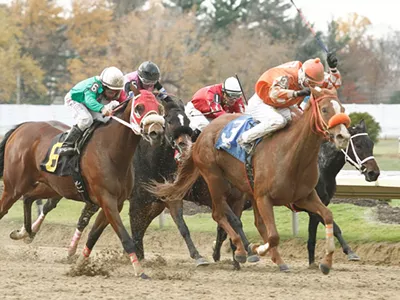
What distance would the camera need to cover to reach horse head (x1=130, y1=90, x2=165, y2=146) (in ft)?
27.5

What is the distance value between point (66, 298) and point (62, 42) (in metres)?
46.0

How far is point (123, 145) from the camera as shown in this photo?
29.4 ft

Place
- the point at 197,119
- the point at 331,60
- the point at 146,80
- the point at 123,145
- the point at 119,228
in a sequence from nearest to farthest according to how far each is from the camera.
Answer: the point at 119,228 < the point at 123,145 < the point at 331,60 < the point at 146,80 < the point at 197,119

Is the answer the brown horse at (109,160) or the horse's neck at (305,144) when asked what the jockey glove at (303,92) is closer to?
the horse's neck at (305,144)

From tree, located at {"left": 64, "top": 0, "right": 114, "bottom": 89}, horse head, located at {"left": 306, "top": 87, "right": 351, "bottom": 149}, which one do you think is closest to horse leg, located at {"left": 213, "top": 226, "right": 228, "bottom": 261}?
horse head, located at {"left": 306, "top": 87, "right": 351, "bottom": 149}

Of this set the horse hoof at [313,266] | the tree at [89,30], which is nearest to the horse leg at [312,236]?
the horse hoof at [313,266]

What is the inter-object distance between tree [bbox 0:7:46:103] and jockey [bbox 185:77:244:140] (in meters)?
34.3

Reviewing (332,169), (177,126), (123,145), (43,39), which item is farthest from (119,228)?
(43,39)

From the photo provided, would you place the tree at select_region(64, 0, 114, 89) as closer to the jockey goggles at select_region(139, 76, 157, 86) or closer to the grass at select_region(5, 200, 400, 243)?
the grass at select_region(5, 200, 400, 243)

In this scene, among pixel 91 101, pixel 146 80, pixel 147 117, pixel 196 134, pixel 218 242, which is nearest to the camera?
pixel 147 117

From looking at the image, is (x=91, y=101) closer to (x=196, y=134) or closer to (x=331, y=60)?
(x=196, y=134)

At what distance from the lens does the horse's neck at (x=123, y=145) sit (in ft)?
29.4

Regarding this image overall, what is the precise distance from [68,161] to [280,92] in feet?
7.51

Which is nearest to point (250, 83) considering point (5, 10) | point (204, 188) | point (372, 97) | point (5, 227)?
point (372, 97)
